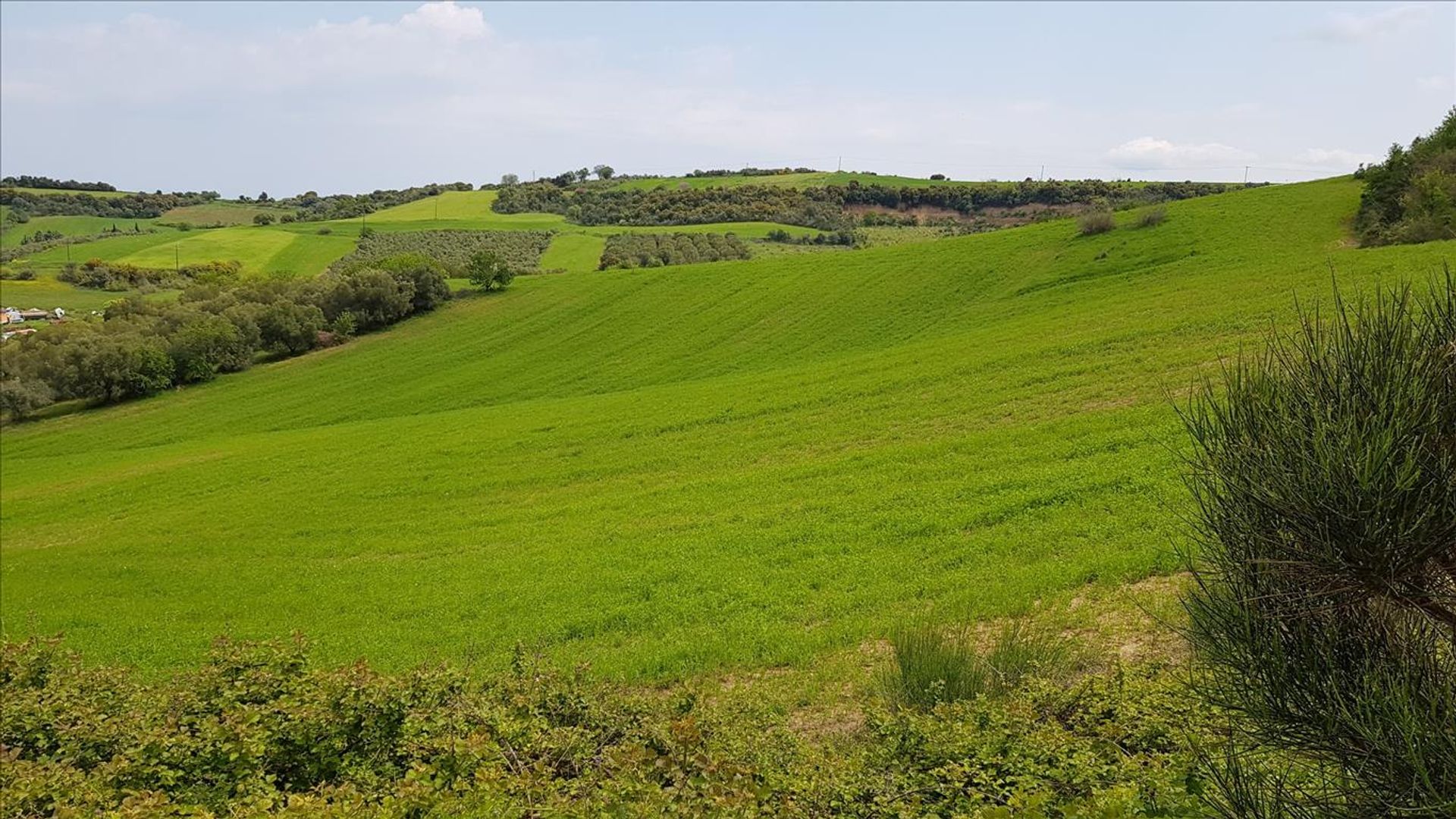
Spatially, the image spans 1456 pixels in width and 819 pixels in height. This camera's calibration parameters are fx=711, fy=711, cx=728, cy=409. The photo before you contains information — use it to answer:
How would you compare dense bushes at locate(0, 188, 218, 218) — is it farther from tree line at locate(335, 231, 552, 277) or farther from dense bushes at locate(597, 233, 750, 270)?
dense bushes at locate(597, 233, 750, 270)

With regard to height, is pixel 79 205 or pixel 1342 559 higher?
pixel 79 205

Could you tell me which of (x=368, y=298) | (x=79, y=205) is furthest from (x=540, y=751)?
(x=79, y=205)

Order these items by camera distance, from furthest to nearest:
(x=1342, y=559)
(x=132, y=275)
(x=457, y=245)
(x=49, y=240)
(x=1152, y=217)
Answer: (x=49, y=240), (x=457, y=245), (x=132, y=275), (x=1152, y=217), (x=1342, y=559)

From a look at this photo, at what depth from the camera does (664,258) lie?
75750 millimetres

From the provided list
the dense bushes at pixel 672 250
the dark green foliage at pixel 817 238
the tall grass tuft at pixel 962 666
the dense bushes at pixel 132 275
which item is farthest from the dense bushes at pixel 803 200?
the tall grass tuft at pixel 962 666

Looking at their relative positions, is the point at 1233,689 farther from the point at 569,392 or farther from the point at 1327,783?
the point at 569,392

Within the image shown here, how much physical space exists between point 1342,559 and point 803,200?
365 feet

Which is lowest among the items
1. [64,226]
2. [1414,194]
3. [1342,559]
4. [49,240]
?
[1342,559]

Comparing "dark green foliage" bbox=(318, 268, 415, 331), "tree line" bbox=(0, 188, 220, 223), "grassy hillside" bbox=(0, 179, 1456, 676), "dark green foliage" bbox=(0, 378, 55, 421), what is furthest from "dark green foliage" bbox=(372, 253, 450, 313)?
"tree line" bbox=(0, 188, 220, 223)

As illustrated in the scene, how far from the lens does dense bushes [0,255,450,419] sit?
50.2 metres

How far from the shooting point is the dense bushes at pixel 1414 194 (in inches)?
1065

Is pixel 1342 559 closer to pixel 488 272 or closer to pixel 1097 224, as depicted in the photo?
pixel 1097 224

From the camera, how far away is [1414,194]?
29625 millimetres

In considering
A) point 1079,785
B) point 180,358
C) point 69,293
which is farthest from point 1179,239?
point 69,293
